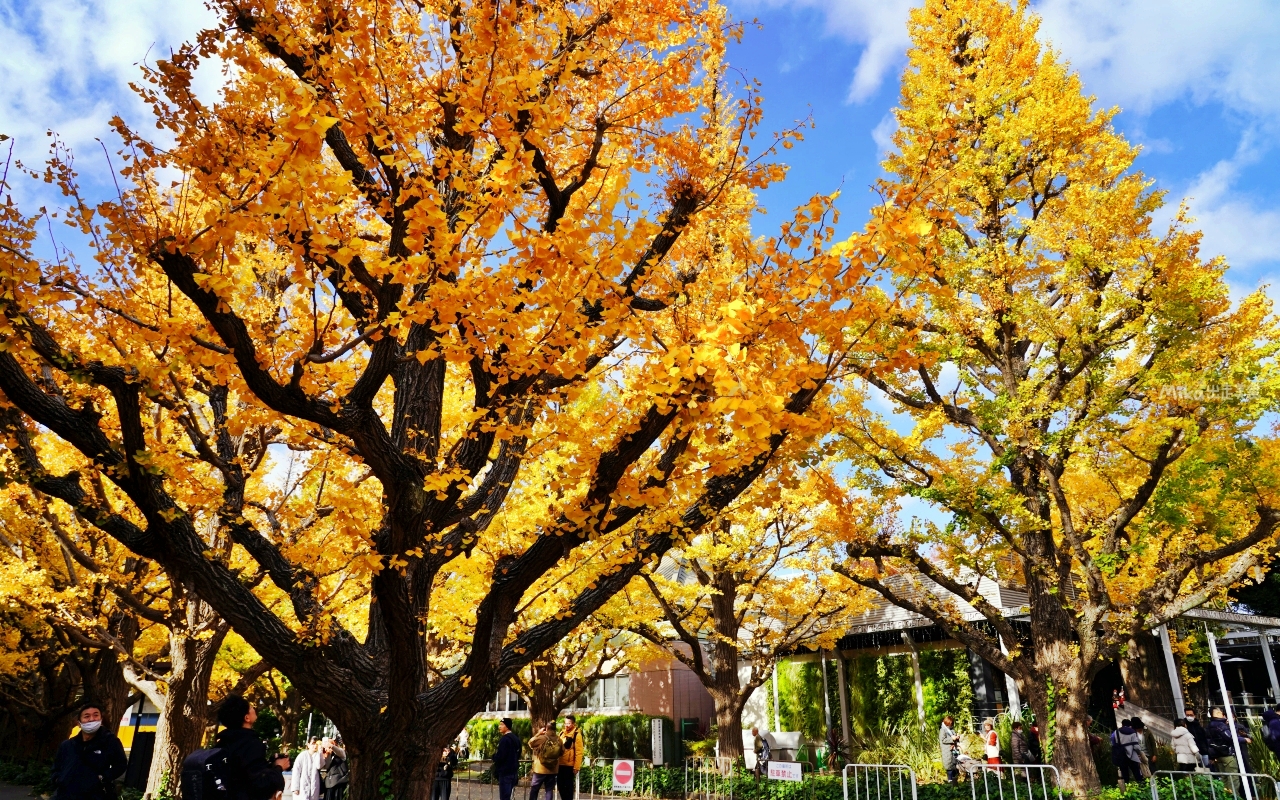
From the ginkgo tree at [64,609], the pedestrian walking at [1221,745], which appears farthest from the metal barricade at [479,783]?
the pedestrian walking at [1221,745]

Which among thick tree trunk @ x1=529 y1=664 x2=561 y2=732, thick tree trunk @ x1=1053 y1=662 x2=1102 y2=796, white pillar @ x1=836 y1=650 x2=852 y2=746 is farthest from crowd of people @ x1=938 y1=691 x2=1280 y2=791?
thick tree trunk @ x1=529 y1=664 x2=561 y2=732

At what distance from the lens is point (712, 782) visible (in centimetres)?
1445

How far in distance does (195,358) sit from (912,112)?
36.2 ft

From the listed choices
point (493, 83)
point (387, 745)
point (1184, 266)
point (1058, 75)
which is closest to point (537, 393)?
point (493, 83)

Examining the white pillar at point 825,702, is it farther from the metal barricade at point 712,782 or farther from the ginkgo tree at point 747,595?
the metal barricade at point 712,782

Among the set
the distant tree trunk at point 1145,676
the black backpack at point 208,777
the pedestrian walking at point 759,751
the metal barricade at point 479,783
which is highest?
the distant tree trunk at point 1145,676

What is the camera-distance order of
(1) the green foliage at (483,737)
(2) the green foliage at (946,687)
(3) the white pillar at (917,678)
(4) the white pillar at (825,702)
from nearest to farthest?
(2) the green foliage at (946,687), (3) the white pillar at (917,678), (4) the white pillar at (825,702), (1) the green foliage at (483,737)

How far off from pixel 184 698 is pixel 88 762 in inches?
157

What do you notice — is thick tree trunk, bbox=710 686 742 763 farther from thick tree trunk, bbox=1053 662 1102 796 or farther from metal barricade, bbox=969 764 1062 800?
thick tree trunk, bbox=1053 662 1102 796

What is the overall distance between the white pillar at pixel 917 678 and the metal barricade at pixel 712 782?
17.2 ft

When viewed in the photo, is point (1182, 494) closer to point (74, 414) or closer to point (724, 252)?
point (724, 252)

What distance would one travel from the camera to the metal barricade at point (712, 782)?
1344cm

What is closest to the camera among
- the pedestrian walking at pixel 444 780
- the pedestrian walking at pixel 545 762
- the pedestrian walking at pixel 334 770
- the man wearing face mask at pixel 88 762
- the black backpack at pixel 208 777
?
the black backpack at pixel 208 777

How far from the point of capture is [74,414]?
4.69 metres
